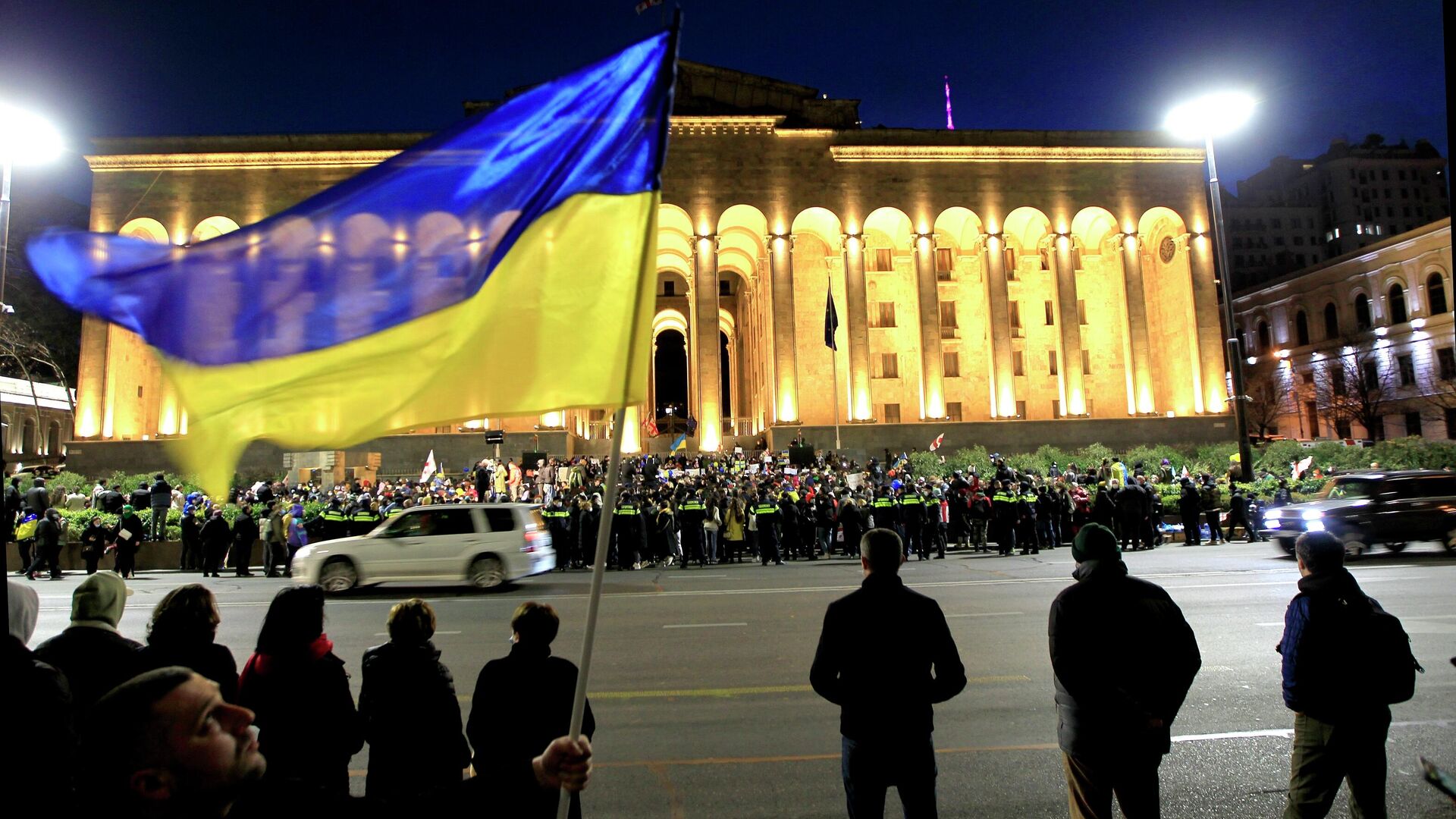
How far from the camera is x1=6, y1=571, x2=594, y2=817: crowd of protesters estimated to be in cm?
211

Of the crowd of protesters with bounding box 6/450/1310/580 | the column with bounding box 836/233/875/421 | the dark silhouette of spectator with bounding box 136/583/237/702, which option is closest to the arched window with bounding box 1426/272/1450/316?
A: the column with bounding box 836/233/875/421

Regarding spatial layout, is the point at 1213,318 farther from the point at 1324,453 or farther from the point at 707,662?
the point at 707,662

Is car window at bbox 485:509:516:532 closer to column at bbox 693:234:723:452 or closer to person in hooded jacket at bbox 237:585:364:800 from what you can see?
person in hooded jacket at bbox 237:585:364:800

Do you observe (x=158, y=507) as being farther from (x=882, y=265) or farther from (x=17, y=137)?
(x=882, y=265)

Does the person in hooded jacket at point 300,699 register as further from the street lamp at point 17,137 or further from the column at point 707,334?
the column at point 707,334

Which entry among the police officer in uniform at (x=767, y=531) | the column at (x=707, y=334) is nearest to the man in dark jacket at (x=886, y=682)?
the police officer in uniform at (x=767, y=531)

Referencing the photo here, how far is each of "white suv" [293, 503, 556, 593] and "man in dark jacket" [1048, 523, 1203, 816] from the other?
12069 millimetres

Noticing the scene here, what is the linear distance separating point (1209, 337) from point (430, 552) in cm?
4336

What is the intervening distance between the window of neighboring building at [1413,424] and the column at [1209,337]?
48.6ft

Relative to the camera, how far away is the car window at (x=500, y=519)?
1487 cm

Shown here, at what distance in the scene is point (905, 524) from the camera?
19.4 meters

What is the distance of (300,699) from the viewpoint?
3750 mm

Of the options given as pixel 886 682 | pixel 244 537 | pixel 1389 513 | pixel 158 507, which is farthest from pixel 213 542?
pixel 1389 513

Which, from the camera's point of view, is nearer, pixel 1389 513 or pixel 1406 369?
pixel 1389 513
